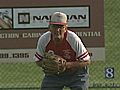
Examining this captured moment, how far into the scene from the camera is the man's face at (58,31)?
602 centimetres

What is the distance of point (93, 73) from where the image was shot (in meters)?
10.3

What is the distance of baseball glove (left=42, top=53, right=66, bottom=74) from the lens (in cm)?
619

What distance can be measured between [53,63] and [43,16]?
8.76 feet

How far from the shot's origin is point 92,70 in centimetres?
1050

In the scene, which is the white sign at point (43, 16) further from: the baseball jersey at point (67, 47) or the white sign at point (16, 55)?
the baseball jersey at point (67, 47)

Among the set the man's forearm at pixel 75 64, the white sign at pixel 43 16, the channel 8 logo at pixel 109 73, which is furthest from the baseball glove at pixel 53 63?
the channel 8 logo at pixel 109 73

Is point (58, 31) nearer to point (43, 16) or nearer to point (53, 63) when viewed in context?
point (53, 63)

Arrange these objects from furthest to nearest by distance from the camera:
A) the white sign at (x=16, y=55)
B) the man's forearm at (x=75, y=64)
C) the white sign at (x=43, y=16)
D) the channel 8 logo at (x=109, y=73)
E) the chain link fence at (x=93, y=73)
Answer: the chain link fence at (x=93, y=73), the channel 8 logo at (x=109, y=73), the white sign at (x=16, y=55), the white sign at (x=43, y=16), the man's forearm at (x=75, y=64)

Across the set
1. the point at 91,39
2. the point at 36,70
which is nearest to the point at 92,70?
the point at 36,70

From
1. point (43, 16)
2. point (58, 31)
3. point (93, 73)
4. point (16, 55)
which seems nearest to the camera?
point (58, 31)

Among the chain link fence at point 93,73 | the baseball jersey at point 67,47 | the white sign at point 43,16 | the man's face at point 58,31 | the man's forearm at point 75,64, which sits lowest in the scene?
the chain link fence at point 93,73

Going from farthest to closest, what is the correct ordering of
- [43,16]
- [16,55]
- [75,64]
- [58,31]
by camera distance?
[16,55] → [43,16] → [75,64] → [58,31]

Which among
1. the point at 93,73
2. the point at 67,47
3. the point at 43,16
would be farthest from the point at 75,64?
the point at 93,73

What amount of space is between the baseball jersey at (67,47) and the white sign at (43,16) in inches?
98.0
